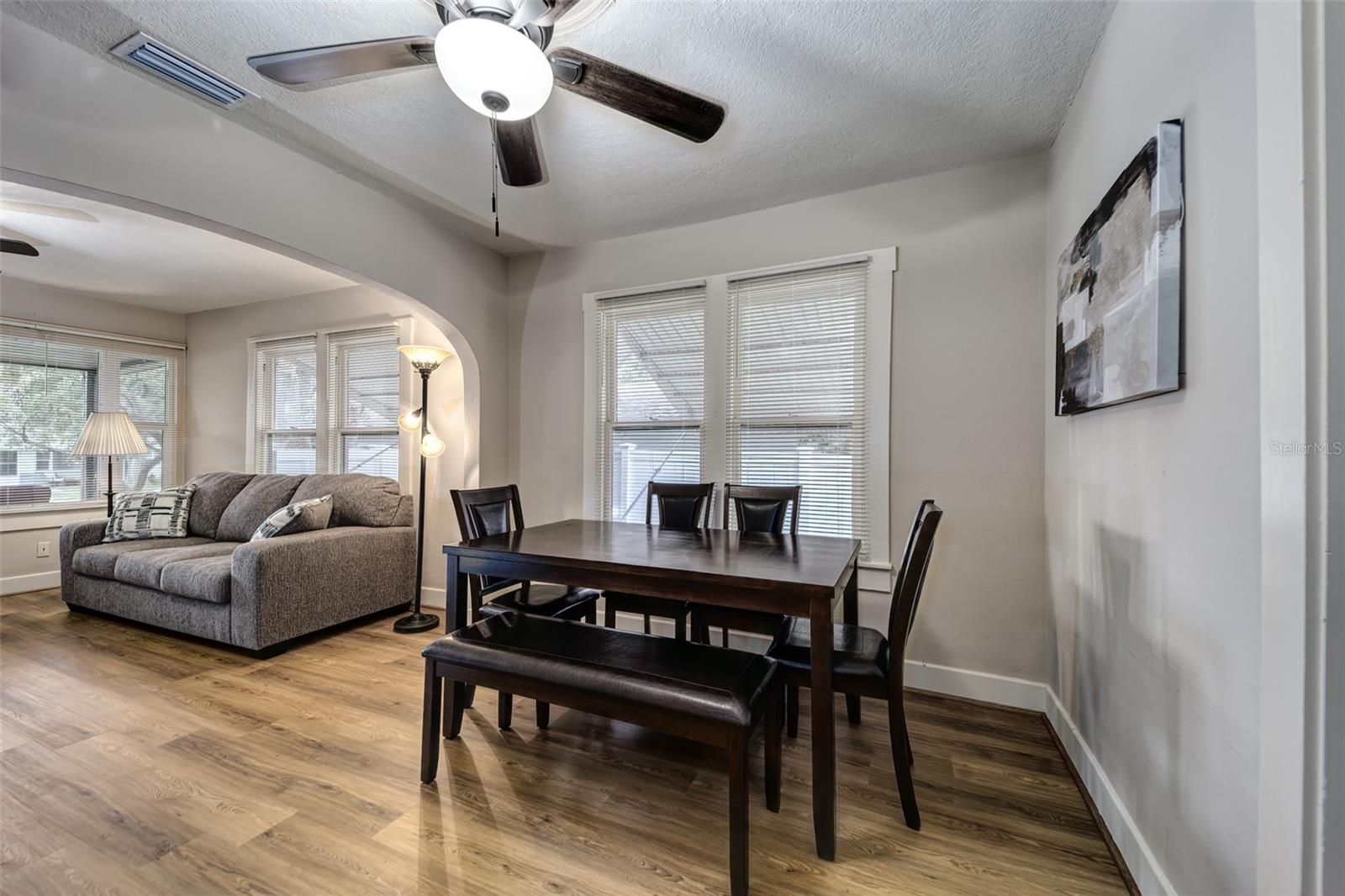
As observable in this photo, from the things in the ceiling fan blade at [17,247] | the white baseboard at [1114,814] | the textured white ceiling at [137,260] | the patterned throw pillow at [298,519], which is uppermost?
the textured white ceiling at [137,260]

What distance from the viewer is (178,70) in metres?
1.97

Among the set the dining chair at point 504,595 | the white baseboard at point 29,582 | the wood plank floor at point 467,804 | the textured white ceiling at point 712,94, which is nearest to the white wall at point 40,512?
the white baseboard at point 29,582

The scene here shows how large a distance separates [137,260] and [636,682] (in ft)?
16.7

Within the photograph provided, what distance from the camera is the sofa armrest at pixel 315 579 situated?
3.00 meters

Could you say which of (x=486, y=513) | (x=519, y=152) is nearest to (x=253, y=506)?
(x=486, y=513)

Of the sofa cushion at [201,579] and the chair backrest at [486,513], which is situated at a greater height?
the chair backrest at [486,513]

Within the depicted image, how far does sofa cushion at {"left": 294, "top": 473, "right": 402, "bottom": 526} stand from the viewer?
389 centimetres

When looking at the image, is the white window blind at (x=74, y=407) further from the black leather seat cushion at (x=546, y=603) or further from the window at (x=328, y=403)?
the black leather seat cushion at (x=546, y=603)

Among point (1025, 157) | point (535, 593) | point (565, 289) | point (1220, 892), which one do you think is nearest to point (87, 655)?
point (535, 593)

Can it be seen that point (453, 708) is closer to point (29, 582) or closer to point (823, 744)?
point (823, 744)

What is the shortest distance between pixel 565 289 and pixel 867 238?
2.02m

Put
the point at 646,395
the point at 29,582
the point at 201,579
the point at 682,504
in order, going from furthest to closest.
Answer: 1. the point at 29,582
2. the point at 646,395
3. the point at 201,579
4. the point at 682,504

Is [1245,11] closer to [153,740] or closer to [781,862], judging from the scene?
[781,862]

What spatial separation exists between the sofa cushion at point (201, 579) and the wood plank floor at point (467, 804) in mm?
577
